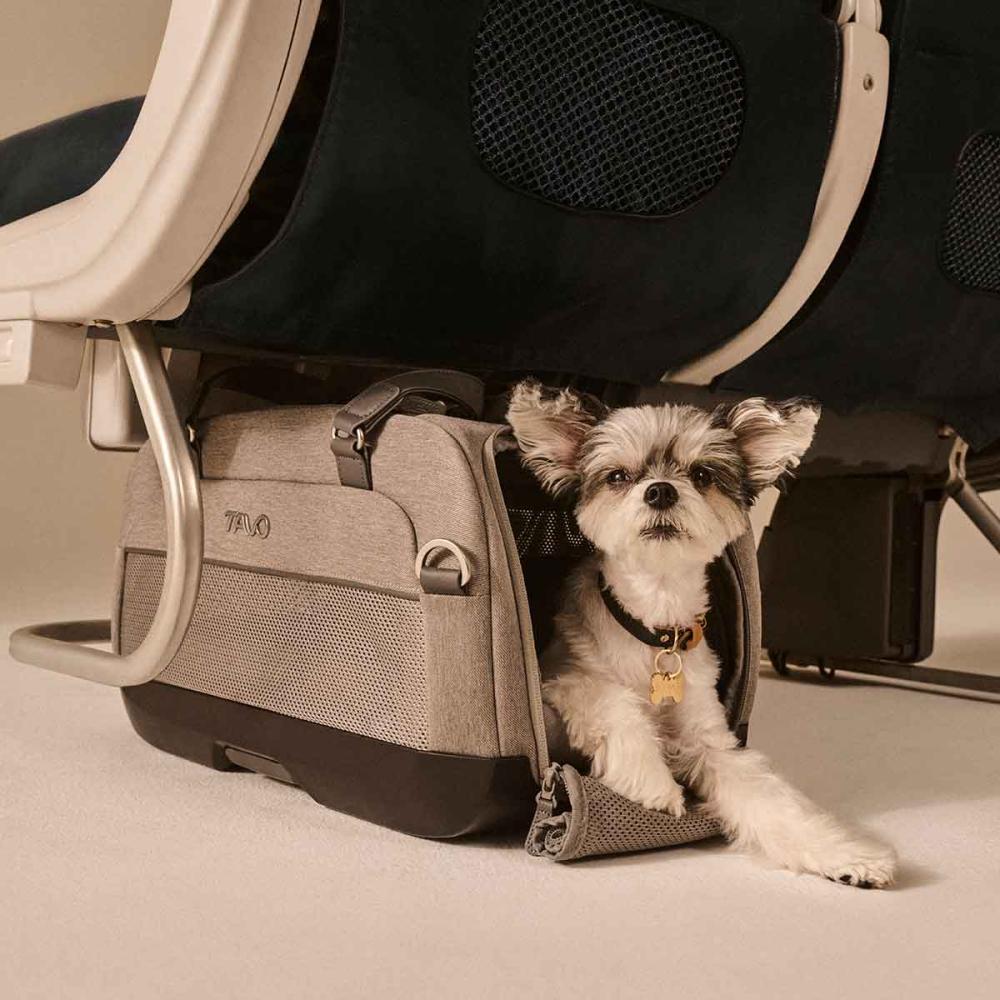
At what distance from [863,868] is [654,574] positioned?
0.41 metres

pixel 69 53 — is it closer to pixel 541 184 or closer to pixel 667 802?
pixel 541 184

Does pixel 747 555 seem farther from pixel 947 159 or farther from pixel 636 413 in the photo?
pixel 947 159

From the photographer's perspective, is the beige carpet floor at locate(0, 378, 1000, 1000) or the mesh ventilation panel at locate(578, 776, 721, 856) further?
the mesh ventilation panel at locate(578, 776, 721, 856)

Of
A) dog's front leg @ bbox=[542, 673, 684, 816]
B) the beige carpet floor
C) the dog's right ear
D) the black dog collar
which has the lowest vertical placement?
the beige carpet floor

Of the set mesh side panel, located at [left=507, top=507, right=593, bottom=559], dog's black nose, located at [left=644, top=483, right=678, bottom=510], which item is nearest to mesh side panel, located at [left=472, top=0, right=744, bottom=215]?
dog's black nose, located at [left=644, top=483, right=678, bottom=510]

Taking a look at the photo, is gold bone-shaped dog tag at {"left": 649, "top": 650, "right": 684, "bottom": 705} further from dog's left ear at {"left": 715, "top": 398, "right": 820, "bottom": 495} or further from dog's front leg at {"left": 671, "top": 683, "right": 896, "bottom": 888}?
dog's left ear at {"left": 715, "top": 398, "right": 820, "bottom": 495}

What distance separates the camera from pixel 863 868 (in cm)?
130

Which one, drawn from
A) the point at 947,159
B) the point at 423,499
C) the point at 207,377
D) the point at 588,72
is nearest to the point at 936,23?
the point at 947,159

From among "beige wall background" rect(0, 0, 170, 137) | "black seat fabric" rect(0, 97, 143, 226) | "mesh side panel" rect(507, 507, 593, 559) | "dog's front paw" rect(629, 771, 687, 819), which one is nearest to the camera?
"dog's front paw" rect(629, 771, 687, 819)

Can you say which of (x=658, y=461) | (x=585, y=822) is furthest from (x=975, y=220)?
(x=585, y=822)

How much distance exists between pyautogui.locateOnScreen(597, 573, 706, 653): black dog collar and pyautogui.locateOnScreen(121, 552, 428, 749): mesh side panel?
28 cm

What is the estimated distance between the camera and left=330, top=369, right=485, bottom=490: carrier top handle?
148 centimetres

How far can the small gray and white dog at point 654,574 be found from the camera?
1451 mm

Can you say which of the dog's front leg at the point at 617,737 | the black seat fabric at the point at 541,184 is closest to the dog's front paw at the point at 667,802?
the dog's front leg at the point at 617,737
